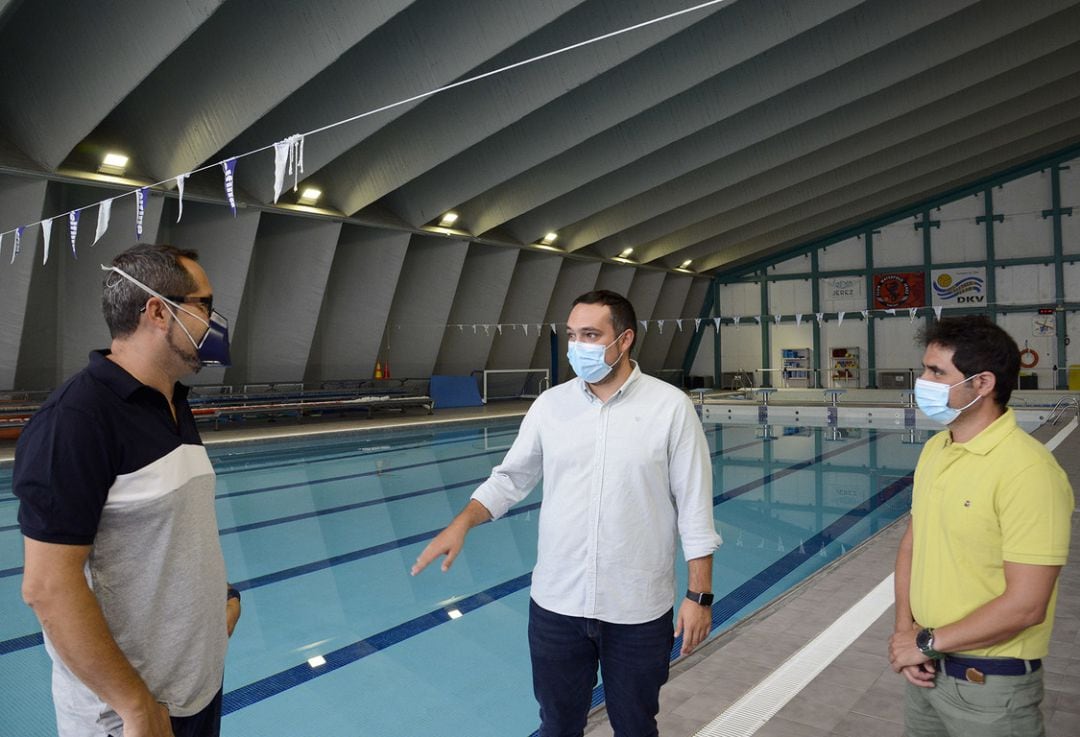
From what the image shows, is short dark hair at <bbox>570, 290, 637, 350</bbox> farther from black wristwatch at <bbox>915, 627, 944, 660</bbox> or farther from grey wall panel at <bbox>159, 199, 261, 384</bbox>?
grey wall panel at <bbox>159, 199, 261, 384</bbox>

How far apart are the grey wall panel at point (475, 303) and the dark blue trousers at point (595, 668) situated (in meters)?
14.9

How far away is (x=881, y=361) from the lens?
22.3m

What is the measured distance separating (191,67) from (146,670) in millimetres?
9671

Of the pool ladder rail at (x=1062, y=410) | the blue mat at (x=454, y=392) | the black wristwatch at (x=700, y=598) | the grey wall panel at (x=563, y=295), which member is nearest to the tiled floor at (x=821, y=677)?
the black wristwatch at (x=700, y=598)

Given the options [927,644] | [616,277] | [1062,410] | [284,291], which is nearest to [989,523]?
[927,644]

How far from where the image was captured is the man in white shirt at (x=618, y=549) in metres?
1.81

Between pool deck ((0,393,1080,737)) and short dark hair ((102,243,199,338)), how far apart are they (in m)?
1.84

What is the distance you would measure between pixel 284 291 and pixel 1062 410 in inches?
543

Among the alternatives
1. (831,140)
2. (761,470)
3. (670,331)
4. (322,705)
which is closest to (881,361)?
(670,331)

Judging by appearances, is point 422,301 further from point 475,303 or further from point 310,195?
point 310,195

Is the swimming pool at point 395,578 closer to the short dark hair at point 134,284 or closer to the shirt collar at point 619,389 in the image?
the shirt collar at point 619,389

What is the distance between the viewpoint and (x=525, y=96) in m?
10.3

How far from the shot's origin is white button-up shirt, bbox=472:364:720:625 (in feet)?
5.97

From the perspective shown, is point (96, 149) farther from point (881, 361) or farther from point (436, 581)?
point (881, 361)
